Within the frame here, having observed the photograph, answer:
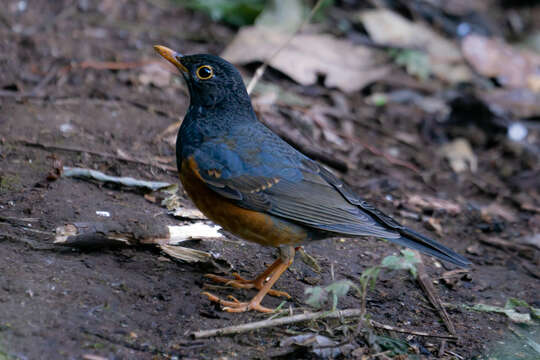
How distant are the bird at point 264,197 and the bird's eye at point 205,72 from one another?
29cm

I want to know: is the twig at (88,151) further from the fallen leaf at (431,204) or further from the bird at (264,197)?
the fallen leaf at (431,204)

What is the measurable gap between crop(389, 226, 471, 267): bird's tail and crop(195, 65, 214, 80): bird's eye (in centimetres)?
188

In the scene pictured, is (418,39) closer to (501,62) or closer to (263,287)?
(501,62)

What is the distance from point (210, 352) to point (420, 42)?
7.20 meters

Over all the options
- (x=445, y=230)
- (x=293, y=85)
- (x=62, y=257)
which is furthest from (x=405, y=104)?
(x=62, y=257)

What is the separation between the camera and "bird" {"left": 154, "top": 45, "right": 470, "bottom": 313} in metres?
4.39

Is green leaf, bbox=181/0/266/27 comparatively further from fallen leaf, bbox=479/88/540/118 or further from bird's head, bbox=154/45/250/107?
bird's head, bbox=154/45/250/107

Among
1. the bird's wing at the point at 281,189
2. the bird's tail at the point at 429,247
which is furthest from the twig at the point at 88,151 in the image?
the bird's tail at the point at 429,247

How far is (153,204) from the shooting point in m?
5.31

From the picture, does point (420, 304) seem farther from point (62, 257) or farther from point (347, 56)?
point (347, 56)

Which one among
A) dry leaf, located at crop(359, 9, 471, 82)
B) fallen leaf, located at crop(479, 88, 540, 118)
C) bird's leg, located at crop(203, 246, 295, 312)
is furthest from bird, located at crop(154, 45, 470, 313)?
dry leaf, located at crop(359, 9, 471, 82)

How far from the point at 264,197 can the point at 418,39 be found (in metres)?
6.05

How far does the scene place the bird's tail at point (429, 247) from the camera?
450cm

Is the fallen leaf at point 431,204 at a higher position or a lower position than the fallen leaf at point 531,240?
higher
